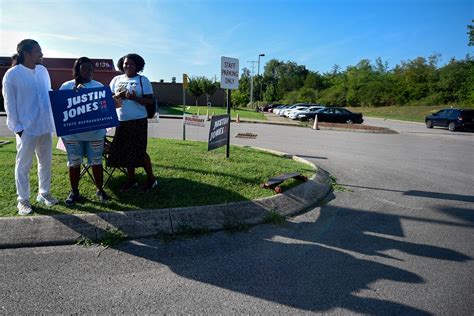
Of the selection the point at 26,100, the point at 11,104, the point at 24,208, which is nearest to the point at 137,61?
the point at 26,100

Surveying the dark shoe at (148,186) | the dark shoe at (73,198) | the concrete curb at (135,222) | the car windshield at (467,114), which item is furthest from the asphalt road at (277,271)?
the car windshield at (467,114)

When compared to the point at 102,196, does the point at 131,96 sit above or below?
above

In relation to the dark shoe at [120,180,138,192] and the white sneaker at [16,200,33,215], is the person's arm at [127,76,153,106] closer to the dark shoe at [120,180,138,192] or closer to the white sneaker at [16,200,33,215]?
the dark shoe at [120,180,138,192]

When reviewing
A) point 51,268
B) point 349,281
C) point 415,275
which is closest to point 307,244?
point 349,281

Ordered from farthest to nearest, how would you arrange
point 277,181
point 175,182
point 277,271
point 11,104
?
point 277,181
point 175,182
point 11,104
point 277,271

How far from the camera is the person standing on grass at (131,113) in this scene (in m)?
4.47

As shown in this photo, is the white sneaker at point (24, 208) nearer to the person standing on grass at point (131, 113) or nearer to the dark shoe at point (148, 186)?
the person standing on grass at point (131, 113)

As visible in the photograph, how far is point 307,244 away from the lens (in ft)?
12.7

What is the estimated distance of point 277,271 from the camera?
3234mm

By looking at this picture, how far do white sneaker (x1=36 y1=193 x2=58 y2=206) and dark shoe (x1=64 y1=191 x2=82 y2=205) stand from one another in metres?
0.15

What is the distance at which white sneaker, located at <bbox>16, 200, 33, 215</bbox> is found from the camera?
398 centimetres

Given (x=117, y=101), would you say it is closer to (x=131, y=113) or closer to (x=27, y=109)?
(x=131, y=113)

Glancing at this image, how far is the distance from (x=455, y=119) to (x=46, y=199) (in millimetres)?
23702

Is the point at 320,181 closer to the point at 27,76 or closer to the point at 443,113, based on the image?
the point at 27,76
